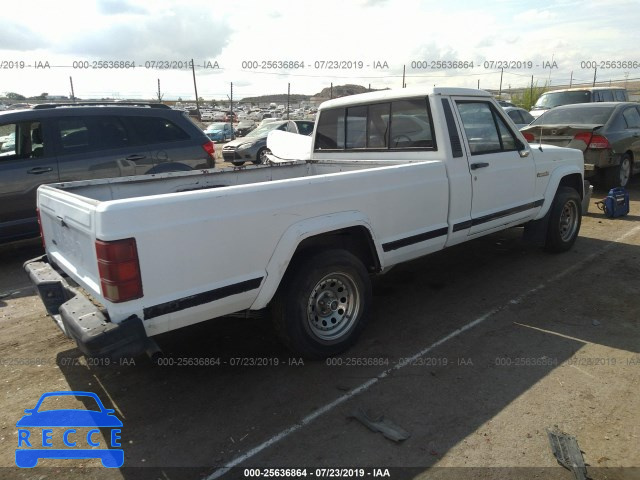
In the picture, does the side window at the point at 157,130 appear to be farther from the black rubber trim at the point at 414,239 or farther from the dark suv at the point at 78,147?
the black rubber trim at the point at 414,239

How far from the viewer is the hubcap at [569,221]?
584cm

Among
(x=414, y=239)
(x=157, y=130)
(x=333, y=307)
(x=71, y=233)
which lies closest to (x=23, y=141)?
(x=157, y=130)

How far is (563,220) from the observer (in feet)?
19.3

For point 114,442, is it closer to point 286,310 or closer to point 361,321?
point 286,310

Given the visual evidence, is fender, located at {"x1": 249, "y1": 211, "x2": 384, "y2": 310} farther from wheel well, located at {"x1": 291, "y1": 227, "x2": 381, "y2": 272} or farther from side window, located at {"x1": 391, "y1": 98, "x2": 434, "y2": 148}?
side window, located at {"x1": 391, "y1": 98, "x2": 434, "y2": 148}

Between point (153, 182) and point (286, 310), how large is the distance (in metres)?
1.76

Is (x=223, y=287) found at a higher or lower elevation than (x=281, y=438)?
higher

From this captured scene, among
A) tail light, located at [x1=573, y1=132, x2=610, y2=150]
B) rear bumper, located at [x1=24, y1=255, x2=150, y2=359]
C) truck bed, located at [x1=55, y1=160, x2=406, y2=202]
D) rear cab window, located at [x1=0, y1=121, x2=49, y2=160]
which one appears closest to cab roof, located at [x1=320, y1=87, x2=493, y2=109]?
truck bed, located at [x1=55, y1=160, x2=406, y2=202]

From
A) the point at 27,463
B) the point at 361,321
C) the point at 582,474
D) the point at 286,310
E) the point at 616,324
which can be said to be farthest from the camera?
the point at 616,324

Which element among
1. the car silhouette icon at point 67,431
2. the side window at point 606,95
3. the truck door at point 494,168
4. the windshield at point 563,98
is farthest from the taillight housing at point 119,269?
the side window at point 606,95

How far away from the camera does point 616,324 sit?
406cm

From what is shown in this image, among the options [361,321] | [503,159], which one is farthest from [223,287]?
[503,159]

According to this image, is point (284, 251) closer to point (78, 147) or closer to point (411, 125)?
point (411, 125)

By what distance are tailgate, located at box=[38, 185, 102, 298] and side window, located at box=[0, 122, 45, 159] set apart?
2.82 m
